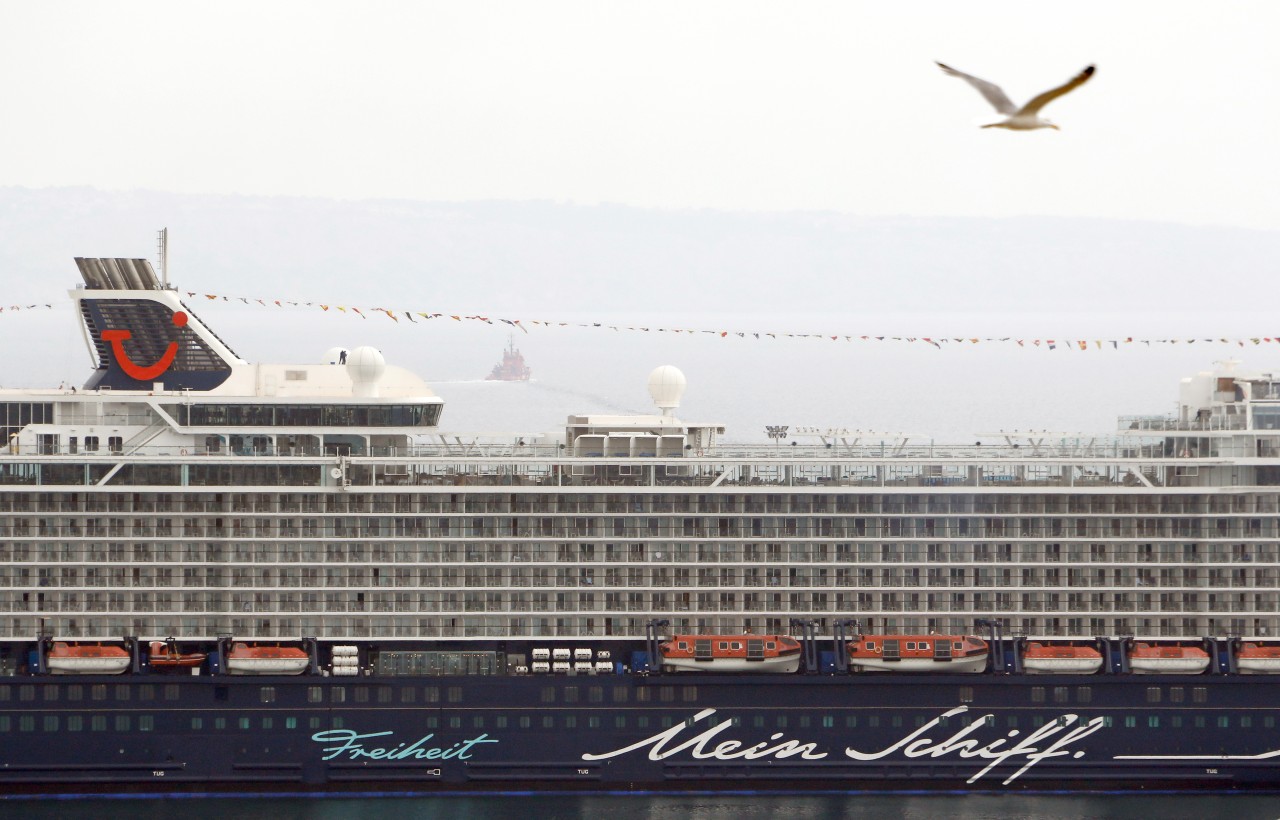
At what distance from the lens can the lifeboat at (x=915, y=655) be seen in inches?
1703

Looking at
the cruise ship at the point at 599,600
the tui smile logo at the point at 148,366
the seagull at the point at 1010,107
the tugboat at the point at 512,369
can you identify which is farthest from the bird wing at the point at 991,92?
the tugboat at the point at 512,369

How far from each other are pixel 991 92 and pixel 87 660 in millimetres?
32354

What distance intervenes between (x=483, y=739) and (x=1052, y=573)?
1484 centimetres

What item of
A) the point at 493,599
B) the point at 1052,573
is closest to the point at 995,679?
the point at 1052,573

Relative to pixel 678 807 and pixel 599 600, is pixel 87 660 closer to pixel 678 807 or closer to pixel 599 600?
pixel 599 600

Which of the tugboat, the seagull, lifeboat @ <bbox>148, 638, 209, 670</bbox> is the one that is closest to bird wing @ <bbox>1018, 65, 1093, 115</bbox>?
the seagull

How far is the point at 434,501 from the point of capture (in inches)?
1751

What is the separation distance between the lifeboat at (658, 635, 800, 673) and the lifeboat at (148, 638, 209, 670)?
11429mm

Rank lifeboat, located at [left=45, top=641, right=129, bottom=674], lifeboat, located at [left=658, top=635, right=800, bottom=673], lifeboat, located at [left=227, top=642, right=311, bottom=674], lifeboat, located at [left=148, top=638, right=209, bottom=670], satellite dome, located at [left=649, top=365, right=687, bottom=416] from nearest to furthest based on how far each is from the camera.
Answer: lifeboat, located at [left=45, top=641, right=129, bottom=674], lifeboat, located at [left=227, top=642, right=311, bottom=674], lifeboat, located at [left=148, top=638, right=209, bottom=670], lifeboat, located at [left=658, top=635, right=800, bottom=673], satellite dome, located at [left=649, top=365, right=687, bottom=416]

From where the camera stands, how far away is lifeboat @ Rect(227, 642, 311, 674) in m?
43.0

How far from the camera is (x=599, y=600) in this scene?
44.2m

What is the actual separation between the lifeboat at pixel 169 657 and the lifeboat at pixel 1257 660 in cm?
2545

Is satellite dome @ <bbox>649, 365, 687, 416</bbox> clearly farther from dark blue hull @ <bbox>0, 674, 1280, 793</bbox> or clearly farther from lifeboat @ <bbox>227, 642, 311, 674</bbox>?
lifeboat @ <bbox>227, 642, 311, 674</bbox>

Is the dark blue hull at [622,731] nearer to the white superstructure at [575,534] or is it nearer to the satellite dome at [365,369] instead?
the white superstructure at [575,534]
